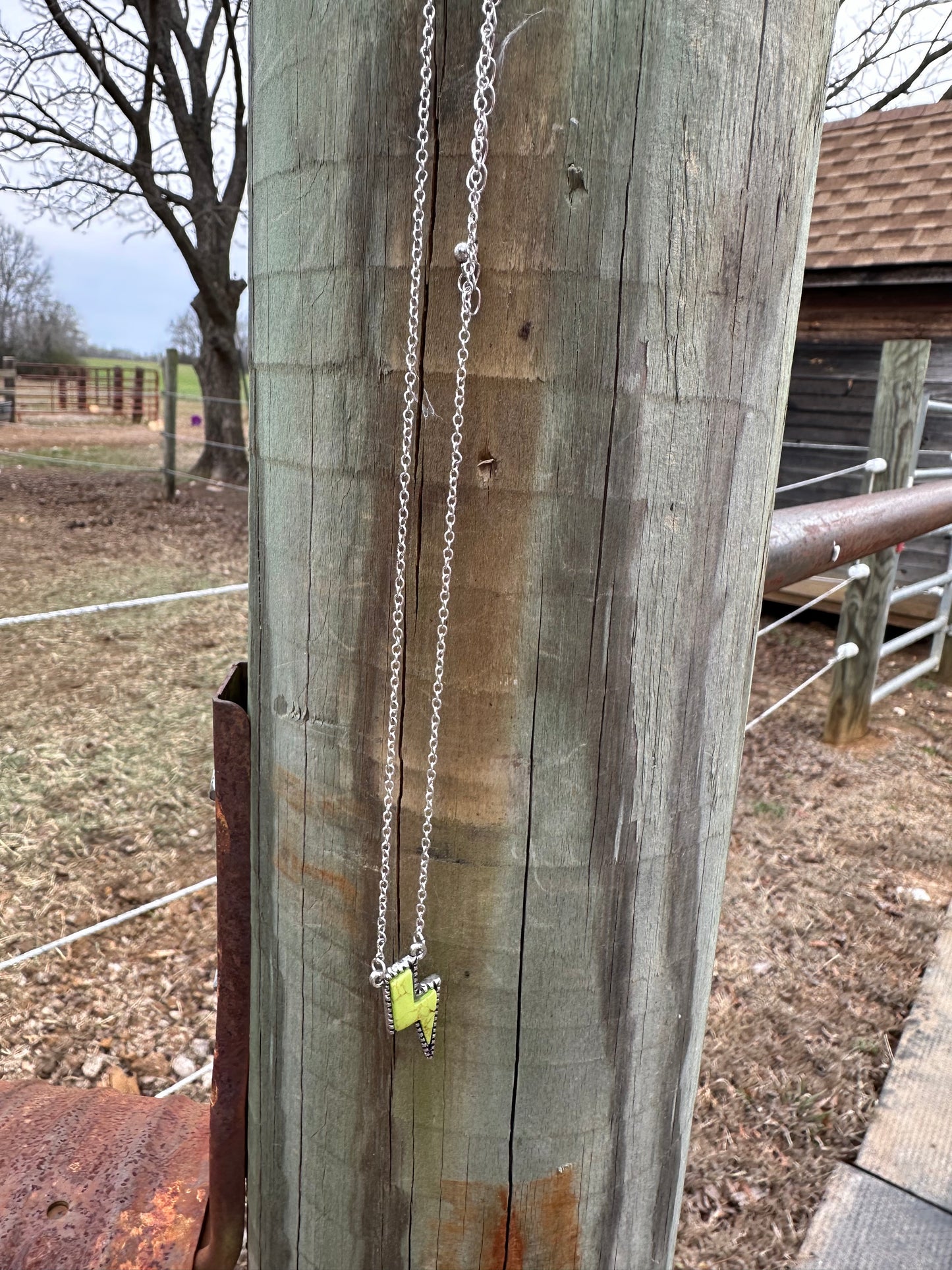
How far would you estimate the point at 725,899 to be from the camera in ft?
9.54

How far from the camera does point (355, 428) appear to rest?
67 centimetres

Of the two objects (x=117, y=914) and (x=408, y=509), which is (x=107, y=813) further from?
(x=408, y=509)

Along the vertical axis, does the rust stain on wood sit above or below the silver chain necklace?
below

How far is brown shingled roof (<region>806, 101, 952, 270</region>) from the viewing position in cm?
604

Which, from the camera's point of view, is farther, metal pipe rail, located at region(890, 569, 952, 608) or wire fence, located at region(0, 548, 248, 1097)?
metal pipe rail, located at region(890, 569, 952, 608)

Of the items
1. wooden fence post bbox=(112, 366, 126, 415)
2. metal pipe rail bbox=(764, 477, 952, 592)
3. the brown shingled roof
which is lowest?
metal pipe rail bbox=(764, 477, 952, 592)

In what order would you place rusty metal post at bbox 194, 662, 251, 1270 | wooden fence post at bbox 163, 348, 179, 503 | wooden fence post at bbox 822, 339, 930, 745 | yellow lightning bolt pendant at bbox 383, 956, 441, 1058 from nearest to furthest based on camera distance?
yellow lightning bolt pendant at bbox 383, 956, 441, 1058 < rusty metal post at bbox 194, 662, 251, 1270 < wooden fence post at bbox 822, 339, 930, 745 < wooden fence post at bbox 163, 348, 179, 503

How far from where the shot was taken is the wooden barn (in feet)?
20.1

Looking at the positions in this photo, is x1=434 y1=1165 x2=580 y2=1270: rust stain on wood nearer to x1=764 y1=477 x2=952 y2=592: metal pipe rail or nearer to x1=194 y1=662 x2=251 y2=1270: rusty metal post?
x1=194 y1=662 x2=251 y2=1270: rusty metal post

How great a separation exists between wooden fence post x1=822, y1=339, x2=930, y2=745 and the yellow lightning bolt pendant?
3747 millimetres

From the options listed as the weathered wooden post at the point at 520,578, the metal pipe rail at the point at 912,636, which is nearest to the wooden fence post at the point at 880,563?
the metal pipe rail at the point at 912,636

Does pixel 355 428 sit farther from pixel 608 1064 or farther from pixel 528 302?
pixel 608 1064

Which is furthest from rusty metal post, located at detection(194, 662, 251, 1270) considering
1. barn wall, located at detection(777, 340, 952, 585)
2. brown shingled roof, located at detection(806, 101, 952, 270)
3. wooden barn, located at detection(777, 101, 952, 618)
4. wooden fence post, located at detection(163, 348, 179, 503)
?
wooden fence post, located at detection(163, 348, 179, 503)

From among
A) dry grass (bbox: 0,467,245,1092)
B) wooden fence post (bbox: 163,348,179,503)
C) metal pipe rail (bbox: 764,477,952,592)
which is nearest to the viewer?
metal pipe rail (bbox: 764,477,952,592)
